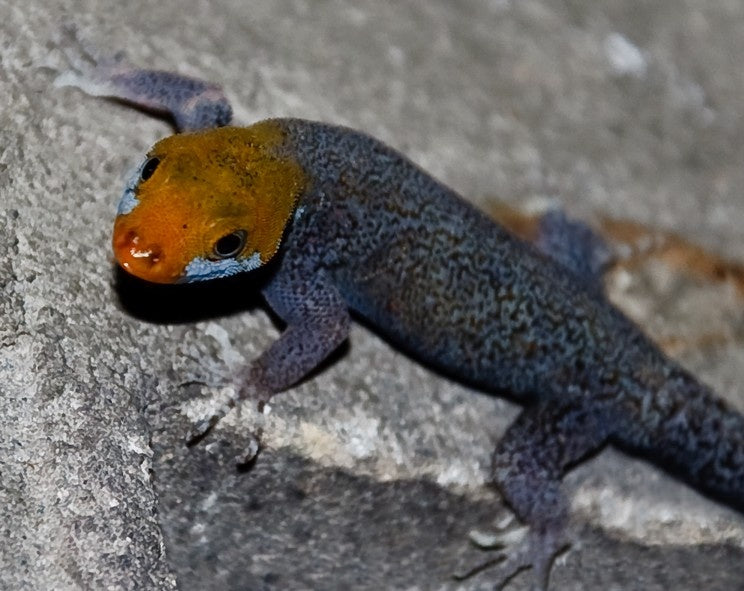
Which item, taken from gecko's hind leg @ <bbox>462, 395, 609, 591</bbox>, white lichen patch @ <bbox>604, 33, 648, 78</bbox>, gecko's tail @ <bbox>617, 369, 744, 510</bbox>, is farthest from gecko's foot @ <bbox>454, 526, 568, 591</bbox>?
white lichen patch @ <bbox>604, 33, 648, 78</bbox>

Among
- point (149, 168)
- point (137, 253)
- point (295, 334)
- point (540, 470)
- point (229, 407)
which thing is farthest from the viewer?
point (540, 470)

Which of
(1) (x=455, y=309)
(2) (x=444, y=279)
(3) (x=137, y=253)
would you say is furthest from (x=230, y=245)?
(1) (x=455, y=309)

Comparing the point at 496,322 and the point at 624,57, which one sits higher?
the point at 624,57

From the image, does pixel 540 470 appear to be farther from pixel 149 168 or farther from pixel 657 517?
pixel 149 168

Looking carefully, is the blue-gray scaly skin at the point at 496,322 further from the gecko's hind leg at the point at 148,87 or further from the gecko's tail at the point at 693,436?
the gecko's hind leg at the point at 148,87

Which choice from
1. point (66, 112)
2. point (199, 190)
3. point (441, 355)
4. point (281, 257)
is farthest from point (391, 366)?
point (66, 112)

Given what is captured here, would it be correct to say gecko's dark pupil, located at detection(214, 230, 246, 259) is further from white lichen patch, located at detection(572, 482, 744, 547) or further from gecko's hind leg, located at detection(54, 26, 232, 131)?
white lichen patch, located at detection(572, 482, 744, 547)
